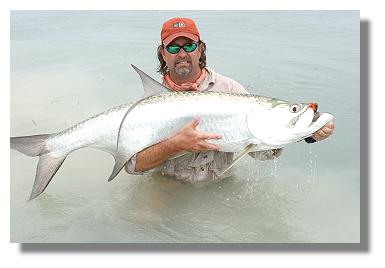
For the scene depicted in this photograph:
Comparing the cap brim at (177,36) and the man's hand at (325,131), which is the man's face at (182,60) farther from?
the man's hand at (325,131)

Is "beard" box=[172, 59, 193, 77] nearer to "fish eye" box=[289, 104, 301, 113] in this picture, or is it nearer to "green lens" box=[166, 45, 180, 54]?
"green lens" box=[166, 45, 180, 54]

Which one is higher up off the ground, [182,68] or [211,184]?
[182,68]

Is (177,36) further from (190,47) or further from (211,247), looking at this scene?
(211,247)

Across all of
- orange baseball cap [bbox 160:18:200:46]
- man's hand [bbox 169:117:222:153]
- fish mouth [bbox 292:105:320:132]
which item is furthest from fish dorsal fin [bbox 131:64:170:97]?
fish mouth [bbox 292:105:320:132]

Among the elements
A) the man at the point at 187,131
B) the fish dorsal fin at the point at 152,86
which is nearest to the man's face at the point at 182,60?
the man at the point at 187,131

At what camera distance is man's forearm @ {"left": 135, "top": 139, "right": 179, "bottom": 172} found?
121 inches

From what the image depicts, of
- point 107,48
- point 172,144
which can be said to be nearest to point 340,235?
point 172,144

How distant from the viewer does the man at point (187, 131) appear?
3002 mm

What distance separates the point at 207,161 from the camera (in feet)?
11.6

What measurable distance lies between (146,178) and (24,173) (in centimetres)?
91

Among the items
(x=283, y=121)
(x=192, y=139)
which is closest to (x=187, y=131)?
(x=192, y=139)

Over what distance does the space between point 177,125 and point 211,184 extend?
0.73 meters

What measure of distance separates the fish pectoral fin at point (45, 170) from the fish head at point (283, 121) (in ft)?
3.88

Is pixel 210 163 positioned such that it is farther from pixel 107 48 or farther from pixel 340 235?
pixel 107 48
